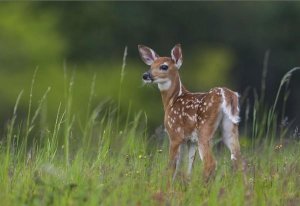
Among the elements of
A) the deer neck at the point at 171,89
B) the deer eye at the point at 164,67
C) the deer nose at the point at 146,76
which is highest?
the deer eye at the point at 164,67

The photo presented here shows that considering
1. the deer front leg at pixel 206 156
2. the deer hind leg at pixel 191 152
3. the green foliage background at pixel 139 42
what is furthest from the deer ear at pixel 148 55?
the green foliage background at pixel 139 42

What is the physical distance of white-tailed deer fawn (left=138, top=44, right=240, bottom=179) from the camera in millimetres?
9758

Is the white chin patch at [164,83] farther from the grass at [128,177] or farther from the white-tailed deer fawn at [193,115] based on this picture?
the grass at [128,177]

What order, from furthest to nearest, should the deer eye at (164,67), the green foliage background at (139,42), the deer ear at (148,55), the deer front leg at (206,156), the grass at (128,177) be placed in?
the green foliage background at (139,42) → the deer ear at (148,55) → the deer eye at (164,67) → the deer front leg at (206,156) → the grass at (128,177)

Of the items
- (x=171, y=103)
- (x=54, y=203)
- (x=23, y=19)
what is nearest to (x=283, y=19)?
(x=23, y=19)

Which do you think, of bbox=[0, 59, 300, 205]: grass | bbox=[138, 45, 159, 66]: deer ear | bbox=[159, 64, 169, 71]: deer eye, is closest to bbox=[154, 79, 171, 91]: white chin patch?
bbox=[159, 64, 169, 71]: deer eye

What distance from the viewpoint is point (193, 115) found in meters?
10.1

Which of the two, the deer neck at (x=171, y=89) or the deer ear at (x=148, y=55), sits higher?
the deer ear at (x=148, y=55)

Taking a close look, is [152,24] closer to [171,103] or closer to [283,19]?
[283,19]

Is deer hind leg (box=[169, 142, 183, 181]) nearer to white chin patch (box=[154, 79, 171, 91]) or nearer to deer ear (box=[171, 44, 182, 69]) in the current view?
white chin patch (box=[154, 79, 171, 91])

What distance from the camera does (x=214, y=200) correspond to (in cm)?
789

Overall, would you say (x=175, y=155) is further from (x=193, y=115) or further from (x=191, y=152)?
(x=193, y=115)

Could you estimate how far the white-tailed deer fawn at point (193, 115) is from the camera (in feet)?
32.0

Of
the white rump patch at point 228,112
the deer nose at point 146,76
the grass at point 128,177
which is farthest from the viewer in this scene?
the deer nose at point 146,76
